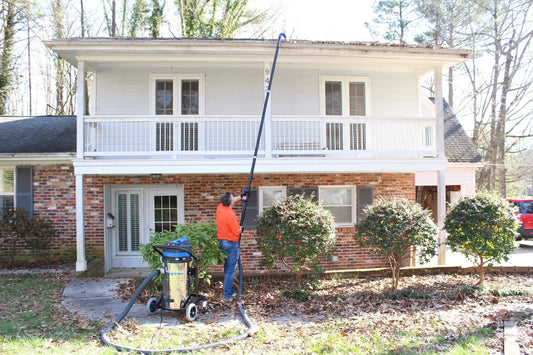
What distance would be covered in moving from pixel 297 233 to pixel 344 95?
4924 millimetres

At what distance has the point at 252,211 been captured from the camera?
1011 cm

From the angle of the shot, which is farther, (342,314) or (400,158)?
(400,158)

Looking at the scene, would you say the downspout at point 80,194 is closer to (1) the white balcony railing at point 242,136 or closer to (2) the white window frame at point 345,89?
(1) the white balcony railing at point 242,136

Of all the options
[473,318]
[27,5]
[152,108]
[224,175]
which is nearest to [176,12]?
[27,5]

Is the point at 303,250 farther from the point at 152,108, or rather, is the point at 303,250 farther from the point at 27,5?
the point at 27,5

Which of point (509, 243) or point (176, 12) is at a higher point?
point (176, 12)

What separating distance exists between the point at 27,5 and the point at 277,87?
41.7 feet

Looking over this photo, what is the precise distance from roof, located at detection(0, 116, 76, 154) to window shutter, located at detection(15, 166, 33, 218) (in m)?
0.50

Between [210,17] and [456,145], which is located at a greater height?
[210,17]

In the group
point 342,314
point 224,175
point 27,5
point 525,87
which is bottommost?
point 342,314

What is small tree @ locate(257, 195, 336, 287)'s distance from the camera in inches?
296

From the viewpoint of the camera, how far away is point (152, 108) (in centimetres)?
1034

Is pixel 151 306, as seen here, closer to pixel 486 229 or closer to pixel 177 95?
pixel 177 95

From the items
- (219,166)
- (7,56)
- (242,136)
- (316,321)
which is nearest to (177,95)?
(242,136)
